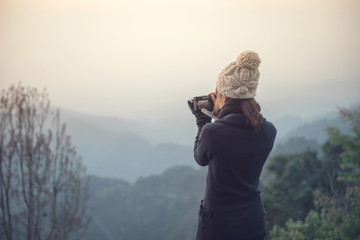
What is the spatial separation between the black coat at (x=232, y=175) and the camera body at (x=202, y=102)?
16 centimetres

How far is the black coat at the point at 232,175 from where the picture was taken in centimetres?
133

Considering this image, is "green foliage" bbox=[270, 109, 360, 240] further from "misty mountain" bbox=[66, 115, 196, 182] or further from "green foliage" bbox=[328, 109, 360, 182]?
"misty mountain" bbox=[66, 115, 196, 182]

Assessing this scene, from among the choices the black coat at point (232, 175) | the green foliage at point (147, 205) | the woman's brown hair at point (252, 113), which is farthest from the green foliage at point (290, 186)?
the green foliage at point (147, 205)

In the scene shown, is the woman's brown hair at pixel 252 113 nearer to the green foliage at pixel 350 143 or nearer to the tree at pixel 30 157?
the tree at pixel 30 157

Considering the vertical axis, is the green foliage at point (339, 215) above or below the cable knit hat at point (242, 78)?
below

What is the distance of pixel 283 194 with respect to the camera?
10477mm

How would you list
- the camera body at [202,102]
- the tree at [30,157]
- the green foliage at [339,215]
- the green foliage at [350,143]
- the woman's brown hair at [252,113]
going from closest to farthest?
1. the woman's brown hair at [252,113]
2. the camera body at [202,102]
3. the green foliage at [339,215]
4. the tree at [30,157]
5. the green foliage at [350,143]

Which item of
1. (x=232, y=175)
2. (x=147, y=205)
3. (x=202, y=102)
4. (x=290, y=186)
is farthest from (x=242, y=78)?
(x=147, y=205)

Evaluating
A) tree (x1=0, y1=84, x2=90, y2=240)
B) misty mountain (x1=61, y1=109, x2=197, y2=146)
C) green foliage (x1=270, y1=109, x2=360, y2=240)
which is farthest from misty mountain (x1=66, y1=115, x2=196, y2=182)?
tree (x1=0, y1=84, x2=90, y2=240)

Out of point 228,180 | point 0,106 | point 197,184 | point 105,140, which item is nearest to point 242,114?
point 228,180

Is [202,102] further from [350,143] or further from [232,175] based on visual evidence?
Result: [350,143]

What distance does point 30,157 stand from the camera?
4980 millimetres

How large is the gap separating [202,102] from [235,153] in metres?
0.31

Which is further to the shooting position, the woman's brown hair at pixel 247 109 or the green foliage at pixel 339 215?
the green foliage at pixel 339 215
